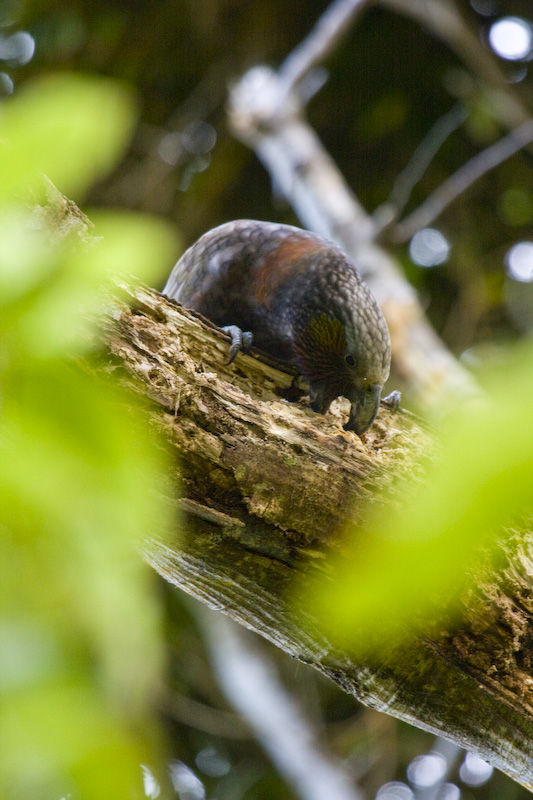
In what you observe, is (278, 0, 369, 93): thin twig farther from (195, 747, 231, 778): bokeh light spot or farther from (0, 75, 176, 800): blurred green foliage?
(195, 747, 231, 778): bokeh light spot

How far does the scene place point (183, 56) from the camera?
4.95m

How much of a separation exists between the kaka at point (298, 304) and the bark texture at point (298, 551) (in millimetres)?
483

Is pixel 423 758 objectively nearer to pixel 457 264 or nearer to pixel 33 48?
pixel 457 264

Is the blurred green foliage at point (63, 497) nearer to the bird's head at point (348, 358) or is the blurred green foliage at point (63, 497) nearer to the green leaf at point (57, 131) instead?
the green leaf at point (57, 131)

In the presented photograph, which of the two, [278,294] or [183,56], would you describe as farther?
[183,56]

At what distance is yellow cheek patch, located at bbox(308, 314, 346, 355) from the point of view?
7.39ft

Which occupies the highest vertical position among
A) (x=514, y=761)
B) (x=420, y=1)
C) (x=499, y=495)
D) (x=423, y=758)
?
(x=420, y=1)

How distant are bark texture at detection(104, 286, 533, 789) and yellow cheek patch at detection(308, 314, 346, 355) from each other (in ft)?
2.29

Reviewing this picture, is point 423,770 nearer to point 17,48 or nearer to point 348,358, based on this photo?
point 348,358

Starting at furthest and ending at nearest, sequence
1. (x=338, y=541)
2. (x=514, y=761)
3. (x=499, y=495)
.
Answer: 1. (x=514, y=761)
2. (x=338, y=541)
3. (x=499, y=495)

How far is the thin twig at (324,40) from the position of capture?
4066mm

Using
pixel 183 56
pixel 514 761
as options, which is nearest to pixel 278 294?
pixel 514 761

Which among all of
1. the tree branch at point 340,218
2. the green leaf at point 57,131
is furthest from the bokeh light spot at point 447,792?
the green leaf at point 57,131

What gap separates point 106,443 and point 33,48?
197 inches
